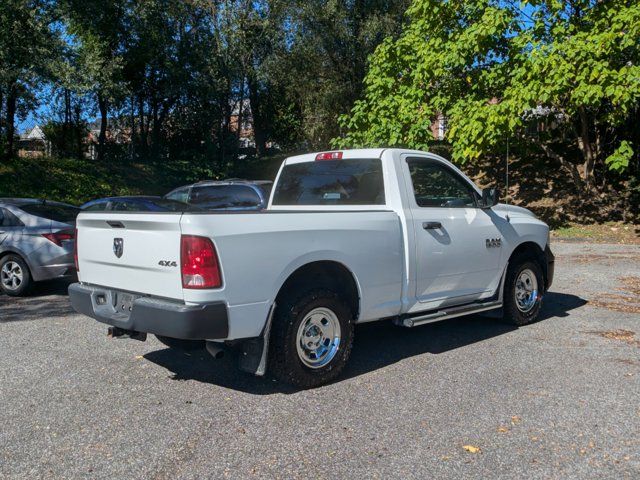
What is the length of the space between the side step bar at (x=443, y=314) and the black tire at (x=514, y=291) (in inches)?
11.2

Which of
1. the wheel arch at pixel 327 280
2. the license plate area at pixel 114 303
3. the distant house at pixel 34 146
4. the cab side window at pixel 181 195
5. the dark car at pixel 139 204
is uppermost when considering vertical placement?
→ the distant house at pixel 34 146

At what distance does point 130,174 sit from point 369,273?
76.3ft

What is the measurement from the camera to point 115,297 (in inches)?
202

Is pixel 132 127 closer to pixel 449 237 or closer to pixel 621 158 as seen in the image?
pixel 621 158

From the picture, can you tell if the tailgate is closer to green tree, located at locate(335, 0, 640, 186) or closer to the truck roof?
the truck roof

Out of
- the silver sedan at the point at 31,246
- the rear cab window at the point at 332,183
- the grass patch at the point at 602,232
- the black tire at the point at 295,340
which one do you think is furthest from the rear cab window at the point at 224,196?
the grass patch at the point at 602,232

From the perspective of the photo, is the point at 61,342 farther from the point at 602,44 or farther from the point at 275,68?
the point at 275,68

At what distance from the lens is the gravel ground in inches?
147

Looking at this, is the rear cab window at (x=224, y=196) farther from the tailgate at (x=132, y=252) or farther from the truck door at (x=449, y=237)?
the tailgate at (x=132, y=252)

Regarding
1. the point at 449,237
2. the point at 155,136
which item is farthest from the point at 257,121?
the point at 449,237

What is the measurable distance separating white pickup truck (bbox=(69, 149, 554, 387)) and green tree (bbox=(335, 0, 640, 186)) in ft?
30.1

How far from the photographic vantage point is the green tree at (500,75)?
14633 millimetres

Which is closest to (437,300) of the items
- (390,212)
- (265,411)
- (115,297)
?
(390,212)

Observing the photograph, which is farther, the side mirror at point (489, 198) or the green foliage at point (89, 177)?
the green foliage at point (89, 177)
